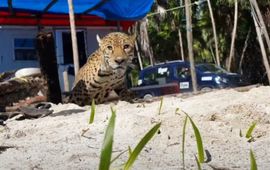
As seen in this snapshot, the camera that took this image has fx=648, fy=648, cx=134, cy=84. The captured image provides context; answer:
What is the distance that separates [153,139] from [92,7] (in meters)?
10.2

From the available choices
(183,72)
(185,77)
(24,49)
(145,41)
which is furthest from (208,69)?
(145,41)

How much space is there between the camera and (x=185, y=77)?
22.2 m

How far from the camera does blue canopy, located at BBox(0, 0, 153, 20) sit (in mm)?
14078

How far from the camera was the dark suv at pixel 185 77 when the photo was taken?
21.7 meters

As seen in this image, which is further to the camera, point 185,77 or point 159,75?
point 159,75

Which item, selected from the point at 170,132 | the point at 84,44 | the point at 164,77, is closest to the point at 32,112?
the point at 170,132

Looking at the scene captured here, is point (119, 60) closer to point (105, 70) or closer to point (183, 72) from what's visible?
point (105, 70)

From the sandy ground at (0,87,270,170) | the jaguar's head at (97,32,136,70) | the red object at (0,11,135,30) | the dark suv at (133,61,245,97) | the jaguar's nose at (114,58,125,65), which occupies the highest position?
the red object at (0,11,135,30)

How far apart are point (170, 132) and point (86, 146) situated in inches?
28.1

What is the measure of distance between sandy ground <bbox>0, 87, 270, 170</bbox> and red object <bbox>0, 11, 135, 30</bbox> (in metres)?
9.57

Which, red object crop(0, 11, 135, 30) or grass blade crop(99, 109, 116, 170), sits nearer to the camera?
grass blade crop(99, 109, 116, 170)

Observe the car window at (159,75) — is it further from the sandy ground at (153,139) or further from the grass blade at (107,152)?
the grass blade at (107,152)

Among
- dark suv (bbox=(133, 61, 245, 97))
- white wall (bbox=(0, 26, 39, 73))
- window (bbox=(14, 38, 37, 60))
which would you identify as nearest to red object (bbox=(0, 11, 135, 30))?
white wall (bbox=(0, 26, 39, 73))

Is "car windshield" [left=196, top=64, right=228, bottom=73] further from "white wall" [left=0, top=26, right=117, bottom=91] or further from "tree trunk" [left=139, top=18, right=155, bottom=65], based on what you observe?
"tree trunk" [left=139, top=18, right=155, bottom=65]
